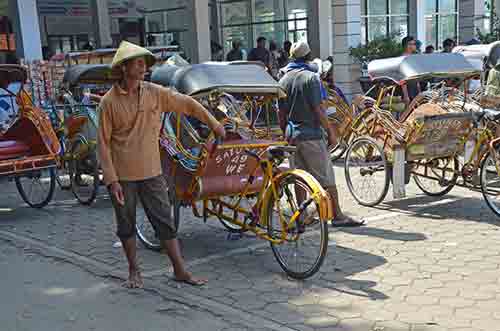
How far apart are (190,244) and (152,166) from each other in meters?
1.49

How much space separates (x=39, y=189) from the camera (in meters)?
7.99

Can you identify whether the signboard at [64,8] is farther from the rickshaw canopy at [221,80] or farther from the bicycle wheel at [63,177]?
the rickshaw canopy at [221,80]

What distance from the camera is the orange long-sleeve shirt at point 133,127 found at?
180 inches

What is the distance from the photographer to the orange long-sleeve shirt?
15.0 feet

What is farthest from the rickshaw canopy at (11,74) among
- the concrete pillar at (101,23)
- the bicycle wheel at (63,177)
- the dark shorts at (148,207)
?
the concrete pillar at (101,23)

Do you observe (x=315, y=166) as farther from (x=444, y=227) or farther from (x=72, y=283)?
(x=72, y=283)

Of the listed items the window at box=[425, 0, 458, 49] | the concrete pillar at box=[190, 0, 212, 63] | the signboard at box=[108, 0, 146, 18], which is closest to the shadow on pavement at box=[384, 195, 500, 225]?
the concrete pillar at box=[190, 0, 212, 63]

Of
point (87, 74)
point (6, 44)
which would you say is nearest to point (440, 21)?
point (6, 44)

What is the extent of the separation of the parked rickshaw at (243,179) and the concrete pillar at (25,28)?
7.87 metres

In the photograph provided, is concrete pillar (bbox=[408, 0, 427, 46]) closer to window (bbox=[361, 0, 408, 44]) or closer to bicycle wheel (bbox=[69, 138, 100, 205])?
window (bbox=[361, 0, 408, 44])

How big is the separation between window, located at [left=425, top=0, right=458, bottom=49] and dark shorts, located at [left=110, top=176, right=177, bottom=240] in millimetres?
16408

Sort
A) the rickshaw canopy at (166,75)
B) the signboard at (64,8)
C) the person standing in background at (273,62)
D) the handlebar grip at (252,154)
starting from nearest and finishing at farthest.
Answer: the handlebar grip at (252,154) < the rickshaw canopy at (166,75) < the person standing in background at (273,62) < the signboard at (64,8)

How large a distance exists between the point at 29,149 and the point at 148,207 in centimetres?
349

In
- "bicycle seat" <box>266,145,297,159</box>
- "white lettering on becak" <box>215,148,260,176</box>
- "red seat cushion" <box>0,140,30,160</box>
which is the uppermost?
"bicycle seat" <box>266,145,297,159</box>
